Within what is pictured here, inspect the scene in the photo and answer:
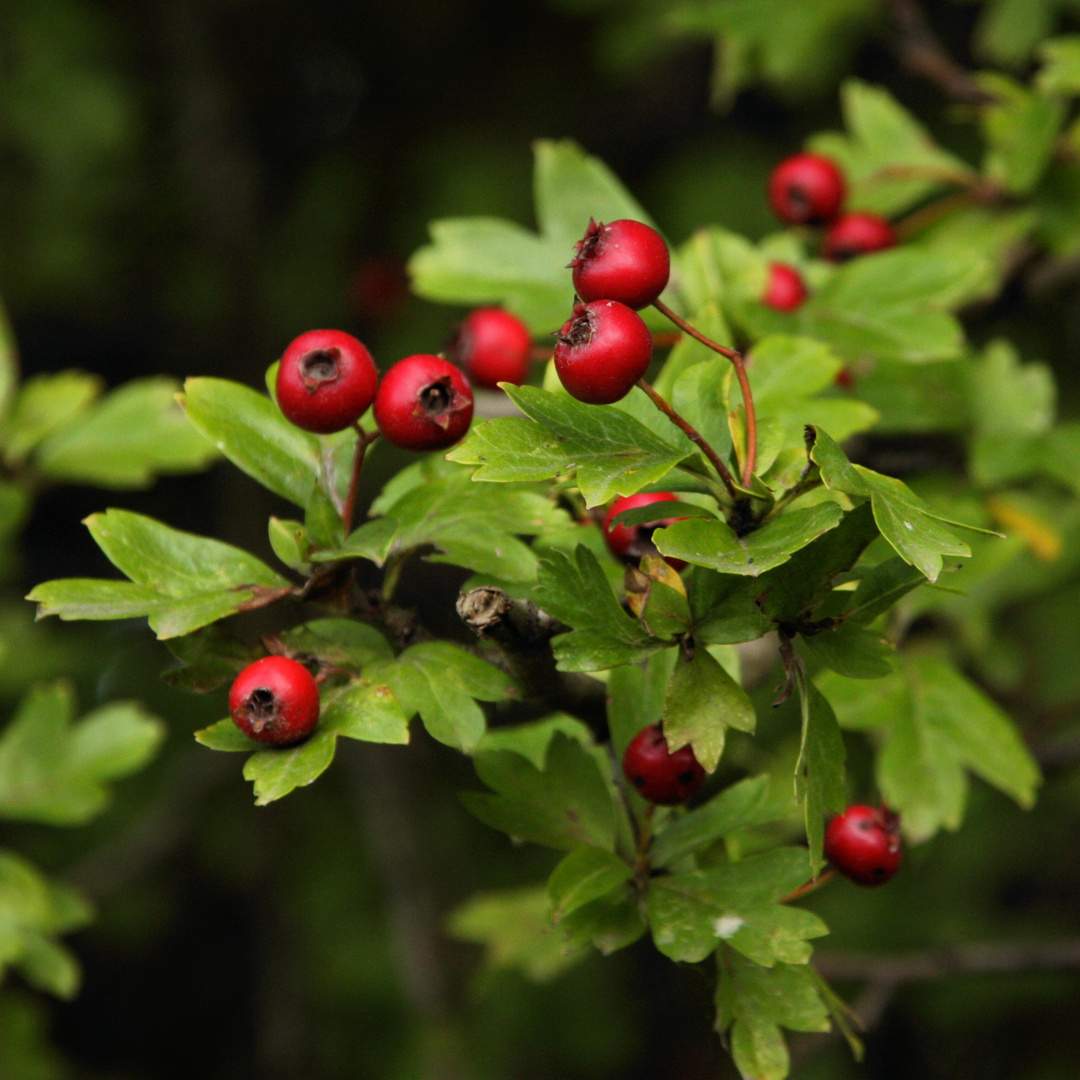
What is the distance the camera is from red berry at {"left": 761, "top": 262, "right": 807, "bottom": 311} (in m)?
1.51

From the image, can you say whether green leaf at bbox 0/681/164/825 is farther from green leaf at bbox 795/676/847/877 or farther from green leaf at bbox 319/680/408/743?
green leaf at bbox 795/676/847/877

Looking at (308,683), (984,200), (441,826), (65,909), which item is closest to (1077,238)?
(984,200)

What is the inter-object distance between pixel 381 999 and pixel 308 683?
12.2ft

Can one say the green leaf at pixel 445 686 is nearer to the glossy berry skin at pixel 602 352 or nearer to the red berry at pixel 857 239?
the glossy berry skin at pixel 602 352

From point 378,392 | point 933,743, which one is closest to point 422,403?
point 378,392

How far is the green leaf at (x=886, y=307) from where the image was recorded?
1.45 m

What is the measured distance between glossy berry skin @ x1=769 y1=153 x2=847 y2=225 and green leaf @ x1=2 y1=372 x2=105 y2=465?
1.13 meters

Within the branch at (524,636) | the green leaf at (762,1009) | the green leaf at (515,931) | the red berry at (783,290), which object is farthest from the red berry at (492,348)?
the green leaf at (515,931)

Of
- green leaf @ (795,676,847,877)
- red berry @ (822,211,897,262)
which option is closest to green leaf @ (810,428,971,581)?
green leaf @ (795,676,847,877)

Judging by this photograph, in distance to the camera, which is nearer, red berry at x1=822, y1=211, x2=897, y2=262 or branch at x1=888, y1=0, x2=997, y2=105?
red berry at x1=822, y1=211, x2=897, y2=262

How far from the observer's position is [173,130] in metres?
4.28

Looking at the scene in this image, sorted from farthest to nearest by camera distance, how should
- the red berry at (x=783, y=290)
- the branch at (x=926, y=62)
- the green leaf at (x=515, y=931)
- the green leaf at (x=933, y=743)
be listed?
1. the branch at (x=926, y=62)
2. the green leaf at (x=515, y=931)
3. the red berry at (x=783, y=290)
4. the green leaf at (x=933, y=743)

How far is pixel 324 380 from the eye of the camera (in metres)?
0.97

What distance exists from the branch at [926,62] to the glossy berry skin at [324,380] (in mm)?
1523
